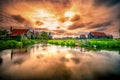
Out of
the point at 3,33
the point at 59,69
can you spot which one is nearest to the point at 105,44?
the point at 59,69

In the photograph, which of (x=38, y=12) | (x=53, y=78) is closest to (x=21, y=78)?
(x=53, y=78)

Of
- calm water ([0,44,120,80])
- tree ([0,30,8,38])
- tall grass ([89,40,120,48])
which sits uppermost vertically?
tree ([0,30,8,38])

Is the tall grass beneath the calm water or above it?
above

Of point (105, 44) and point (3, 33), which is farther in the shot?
point (3, 33)

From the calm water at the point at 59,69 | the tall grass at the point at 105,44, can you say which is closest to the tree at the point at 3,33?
the calm water at the point at 59,69

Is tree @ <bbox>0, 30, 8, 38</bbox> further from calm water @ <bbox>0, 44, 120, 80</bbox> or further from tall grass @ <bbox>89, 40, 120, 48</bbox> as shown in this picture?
tall grass @ <bbox>89, 40, 120, 48</bbox>

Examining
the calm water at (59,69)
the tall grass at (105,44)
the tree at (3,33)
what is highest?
the tree at (3,33)

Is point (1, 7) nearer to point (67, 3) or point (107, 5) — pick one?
point (67, 3)

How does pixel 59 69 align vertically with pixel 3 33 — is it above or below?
below

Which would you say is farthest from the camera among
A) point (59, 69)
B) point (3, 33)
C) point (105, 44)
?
point (3, 33)

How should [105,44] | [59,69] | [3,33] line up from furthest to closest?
[3,33]
[105,44]
[59,69]

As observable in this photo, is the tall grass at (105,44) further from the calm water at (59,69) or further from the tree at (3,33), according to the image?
the tree at (3,33)

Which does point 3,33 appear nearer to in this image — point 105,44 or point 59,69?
point 105,44

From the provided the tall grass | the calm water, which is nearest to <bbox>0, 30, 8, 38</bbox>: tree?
the calm water
